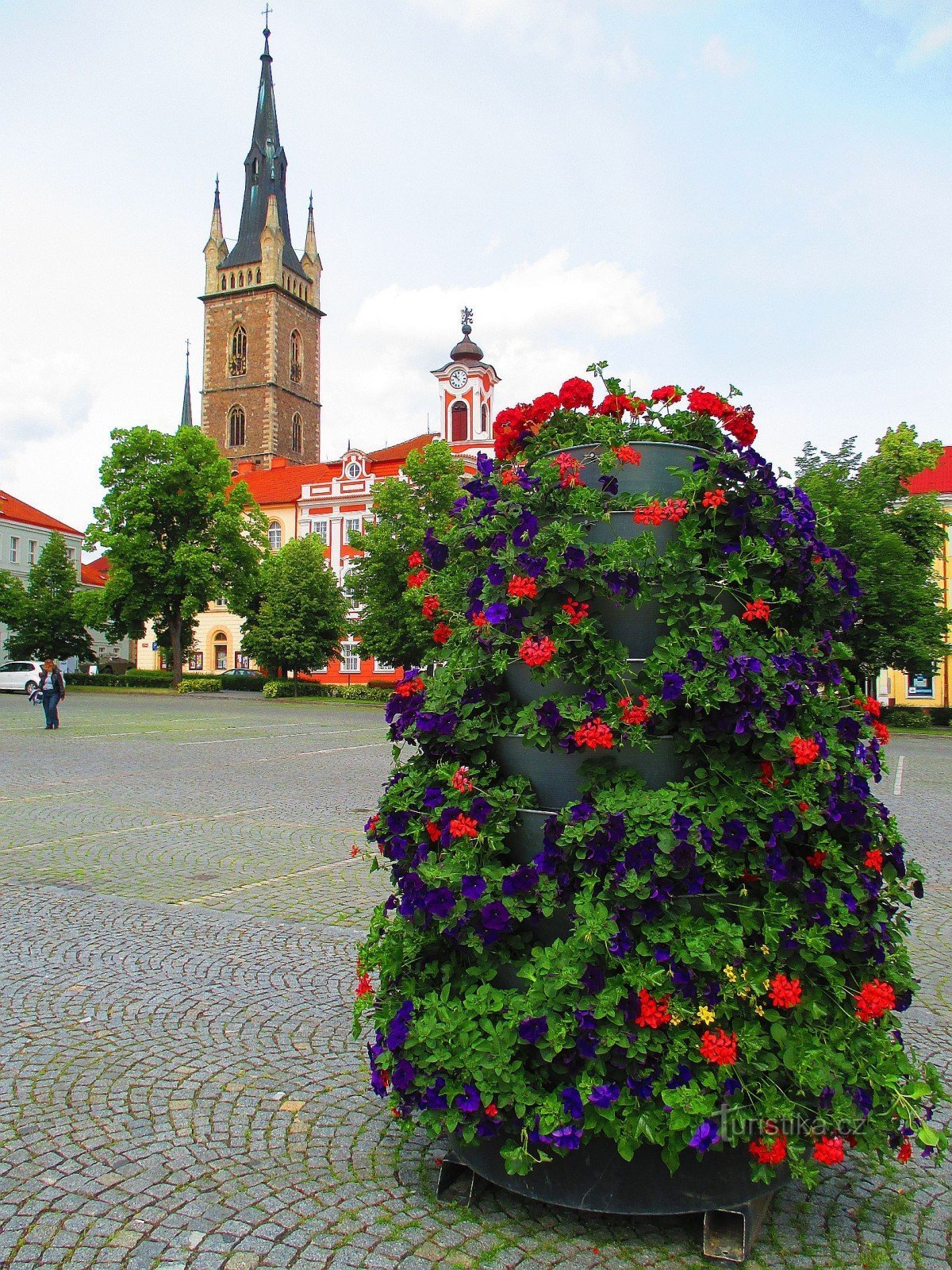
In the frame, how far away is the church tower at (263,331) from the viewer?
268 feet

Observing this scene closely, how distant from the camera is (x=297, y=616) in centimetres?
4412

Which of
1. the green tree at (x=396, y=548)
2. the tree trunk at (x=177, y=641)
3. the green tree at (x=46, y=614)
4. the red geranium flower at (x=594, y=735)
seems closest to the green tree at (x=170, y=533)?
the tree trunk at (x=177, y=641)

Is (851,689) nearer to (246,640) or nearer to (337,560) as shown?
(246,640)

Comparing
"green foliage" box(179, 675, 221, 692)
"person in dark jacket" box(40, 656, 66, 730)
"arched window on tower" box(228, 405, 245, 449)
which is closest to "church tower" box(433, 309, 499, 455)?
"green foliage" box(179, 675, 221, 692)

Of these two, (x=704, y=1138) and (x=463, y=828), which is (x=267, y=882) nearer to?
(x=463, y=828)

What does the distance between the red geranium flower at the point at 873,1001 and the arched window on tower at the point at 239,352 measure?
86.0m

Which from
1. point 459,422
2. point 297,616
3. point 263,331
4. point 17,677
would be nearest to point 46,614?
point 17,677

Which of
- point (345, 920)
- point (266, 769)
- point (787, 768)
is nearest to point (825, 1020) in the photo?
point (787, 768)

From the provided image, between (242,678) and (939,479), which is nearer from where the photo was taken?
(939,479)

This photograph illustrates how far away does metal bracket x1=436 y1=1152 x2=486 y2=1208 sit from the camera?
2.98 m

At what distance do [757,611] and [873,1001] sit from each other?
43.9 inches

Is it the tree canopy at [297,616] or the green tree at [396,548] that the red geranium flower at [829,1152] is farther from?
the tree canopy at [297,616]

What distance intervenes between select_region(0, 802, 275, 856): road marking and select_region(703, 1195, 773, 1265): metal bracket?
716cm

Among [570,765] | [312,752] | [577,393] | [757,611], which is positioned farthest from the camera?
[312,752]
